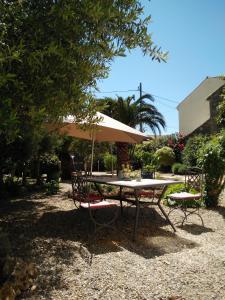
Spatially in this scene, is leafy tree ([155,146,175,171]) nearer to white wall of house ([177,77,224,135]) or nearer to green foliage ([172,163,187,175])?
green foliage ([172,163,187,175])

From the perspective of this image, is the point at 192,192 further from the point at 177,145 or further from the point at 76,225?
the point at 177,145

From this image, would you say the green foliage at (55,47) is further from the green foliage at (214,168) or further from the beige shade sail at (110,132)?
the green foliage at (214,168)

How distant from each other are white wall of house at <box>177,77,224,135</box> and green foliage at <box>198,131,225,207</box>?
27.3 m

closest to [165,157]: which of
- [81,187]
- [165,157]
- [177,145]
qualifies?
[165,157]

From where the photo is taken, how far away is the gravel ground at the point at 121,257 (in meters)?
3.99

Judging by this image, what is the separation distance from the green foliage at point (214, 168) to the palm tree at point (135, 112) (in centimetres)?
1114

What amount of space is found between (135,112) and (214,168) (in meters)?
13.9

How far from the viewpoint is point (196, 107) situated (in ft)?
124

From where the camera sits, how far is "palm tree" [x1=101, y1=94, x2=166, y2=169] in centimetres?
2241

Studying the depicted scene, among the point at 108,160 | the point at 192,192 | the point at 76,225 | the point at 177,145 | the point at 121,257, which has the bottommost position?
the point at 121,257

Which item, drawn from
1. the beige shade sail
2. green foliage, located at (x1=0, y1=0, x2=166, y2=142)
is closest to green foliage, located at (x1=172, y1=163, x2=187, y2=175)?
the beige shade sail

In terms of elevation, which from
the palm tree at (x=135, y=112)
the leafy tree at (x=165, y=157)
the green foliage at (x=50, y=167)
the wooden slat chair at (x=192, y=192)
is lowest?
the wooden slat chair at (x=192, y=192)

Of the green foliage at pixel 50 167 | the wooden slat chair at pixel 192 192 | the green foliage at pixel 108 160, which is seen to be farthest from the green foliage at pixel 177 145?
the wooden slat chair at pixel 192 192

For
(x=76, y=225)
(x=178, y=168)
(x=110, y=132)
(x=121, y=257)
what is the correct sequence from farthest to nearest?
(x=178, y=168)
(x=110, y=132)
(x=76, y=225)
(x=121, y=257)
